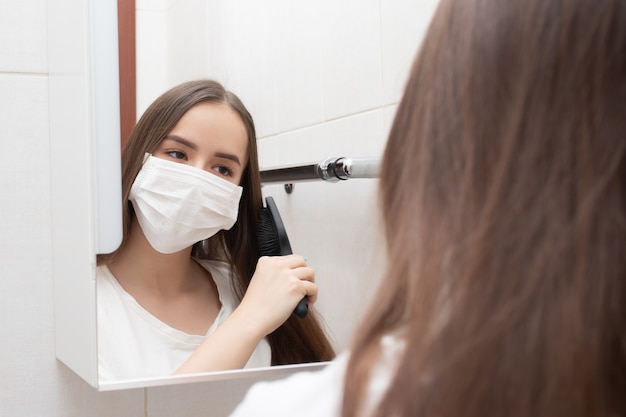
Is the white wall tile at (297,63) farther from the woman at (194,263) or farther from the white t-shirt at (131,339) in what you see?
the white t-shirt at (131,339)

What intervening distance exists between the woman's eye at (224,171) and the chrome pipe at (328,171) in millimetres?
50

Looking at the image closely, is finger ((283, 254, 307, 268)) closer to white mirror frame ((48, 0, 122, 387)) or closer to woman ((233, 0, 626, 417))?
white mirror frame ((48, 0, 122, 387))

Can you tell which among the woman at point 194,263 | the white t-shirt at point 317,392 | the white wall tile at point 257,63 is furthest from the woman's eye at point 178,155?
the white t-shirt at point 317,392

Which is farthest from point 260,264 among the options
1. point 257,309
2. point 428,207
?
point 428,207

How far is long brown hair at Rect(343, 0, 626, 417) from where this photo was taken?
13.4 inches

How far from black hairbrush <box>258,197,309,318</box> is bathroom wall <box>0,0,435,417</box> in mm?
11

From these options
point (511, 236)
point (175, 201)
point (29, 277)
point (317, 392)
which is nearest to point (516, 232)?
point (511, 236)

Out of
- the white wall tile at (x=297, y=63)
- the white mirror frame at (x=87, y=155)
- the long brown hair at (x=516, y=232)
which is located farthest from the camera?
the white wall tile at (x=297, y=63)

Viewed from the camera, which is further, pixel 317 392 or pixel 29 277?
pixel 29 277

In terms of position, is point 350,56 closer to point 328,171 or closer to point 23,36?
point 328,171

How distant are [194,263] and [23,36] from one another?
0.35m

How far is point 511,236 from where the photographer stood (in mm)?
358

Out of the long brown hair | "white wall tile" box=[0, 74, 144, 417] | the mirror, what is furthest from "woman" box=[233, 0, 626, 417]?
"white wall tile" box=[0, 74, 144, 417]

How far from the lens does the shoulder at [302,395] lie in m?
0.40
